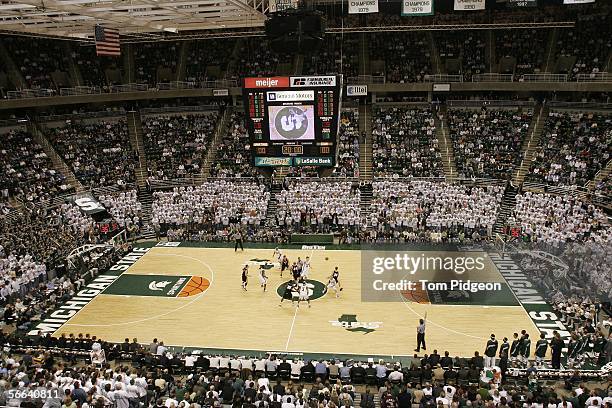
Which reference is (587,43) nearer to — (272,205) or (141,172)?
(272,205)

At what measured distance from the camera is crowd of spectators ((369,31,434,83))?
4234cm

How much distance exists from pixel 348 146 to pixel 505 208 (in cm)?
1210

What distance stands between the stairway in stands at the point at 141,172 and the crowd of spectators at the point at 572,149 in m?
25.2

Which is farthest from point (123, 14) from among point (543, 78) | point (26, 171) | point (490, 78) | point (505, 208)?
point (543, 78)

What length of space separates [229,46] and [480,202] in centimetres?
2550

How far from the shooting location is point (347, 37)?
1789 inches

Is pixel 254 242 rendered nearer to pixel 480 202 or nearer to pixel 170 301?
pixel 170 301

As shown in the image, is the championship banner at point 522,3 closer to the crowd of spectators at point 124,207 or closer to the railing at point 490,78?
the railing at point 490,78

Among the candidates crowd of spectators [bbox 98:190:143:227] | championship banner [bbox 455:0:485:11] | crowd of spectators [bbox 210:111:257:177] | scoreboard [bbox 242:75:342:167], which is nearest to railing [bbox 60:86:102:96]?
crowd of spectators [bbox 98:190:143:227]

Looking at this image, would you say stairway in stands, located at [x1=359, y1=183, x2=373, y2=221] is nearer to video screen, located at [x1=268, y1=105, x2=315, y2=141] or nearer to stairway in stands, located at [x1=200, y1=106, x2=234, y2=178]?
video screen, located at [x1=268, y1=105, x2=315, y2=141]

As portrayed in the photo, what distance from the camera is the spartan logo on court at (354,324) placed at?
2173 cm

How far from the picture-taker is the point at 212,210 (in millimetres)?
34406

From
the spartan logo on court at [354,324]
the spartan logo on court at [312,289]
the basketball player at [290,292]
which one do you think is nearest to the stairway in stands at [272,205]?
the spartan logo on court at [312,289]

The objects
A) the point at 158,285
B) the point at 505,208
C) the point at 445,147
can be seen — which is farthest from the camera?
the point at 445,147
